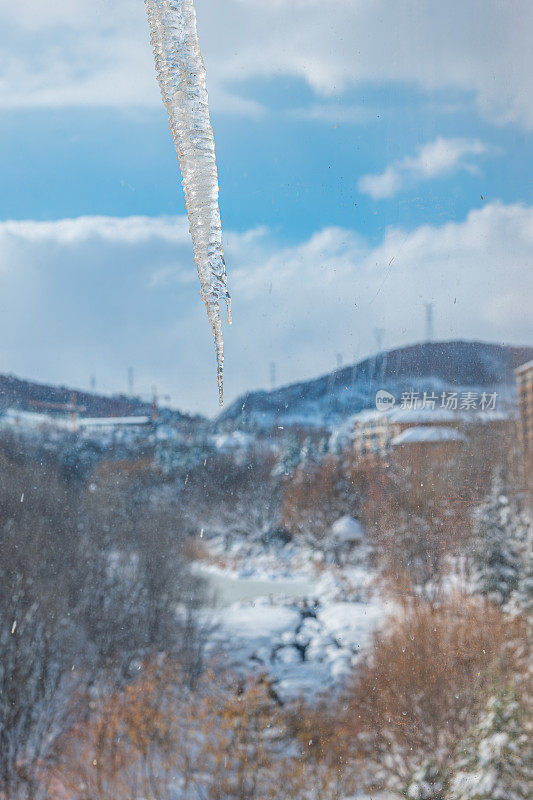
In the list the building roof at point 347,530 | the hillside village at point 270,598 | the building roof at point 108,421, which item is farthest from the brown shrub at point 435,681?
the building roof at point 108,421

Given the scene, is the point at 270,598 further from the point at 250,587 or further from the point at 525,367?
the point at 525,367

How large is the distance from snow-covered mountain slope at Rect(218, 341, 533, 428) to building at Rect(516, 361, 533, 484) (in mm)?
12

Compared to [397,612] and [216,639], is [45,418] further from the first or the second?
[397,612]

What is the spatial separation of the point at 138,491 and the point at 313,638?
311mm

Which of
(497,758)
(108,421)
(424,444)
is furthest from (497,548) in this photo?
(108,421)

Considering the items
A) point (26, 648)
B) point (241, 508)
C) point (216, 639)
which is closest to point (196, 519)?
point (241, 508)

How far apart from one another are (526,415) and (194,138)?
0.53 m

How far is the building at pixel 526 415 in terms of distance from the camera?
85 cm

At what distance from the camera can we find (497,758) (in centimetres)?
81

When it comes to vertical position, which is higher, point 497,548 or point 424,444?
point 424,444

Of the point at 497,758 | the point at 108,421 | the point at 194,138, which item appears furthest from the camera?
the point at 108,421

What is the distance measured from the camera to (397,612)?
0.86 meters

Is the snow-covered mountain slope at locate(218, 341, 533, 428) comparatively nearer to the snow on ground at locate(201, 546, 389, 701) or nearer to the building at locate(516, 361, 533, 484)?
the building at locate(516, 361, 533, 484)

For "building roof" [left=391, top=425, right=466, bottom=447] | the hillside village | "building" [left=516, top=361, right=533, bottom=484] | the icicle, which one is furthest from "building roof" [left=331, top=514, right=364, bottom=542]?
the icicle
